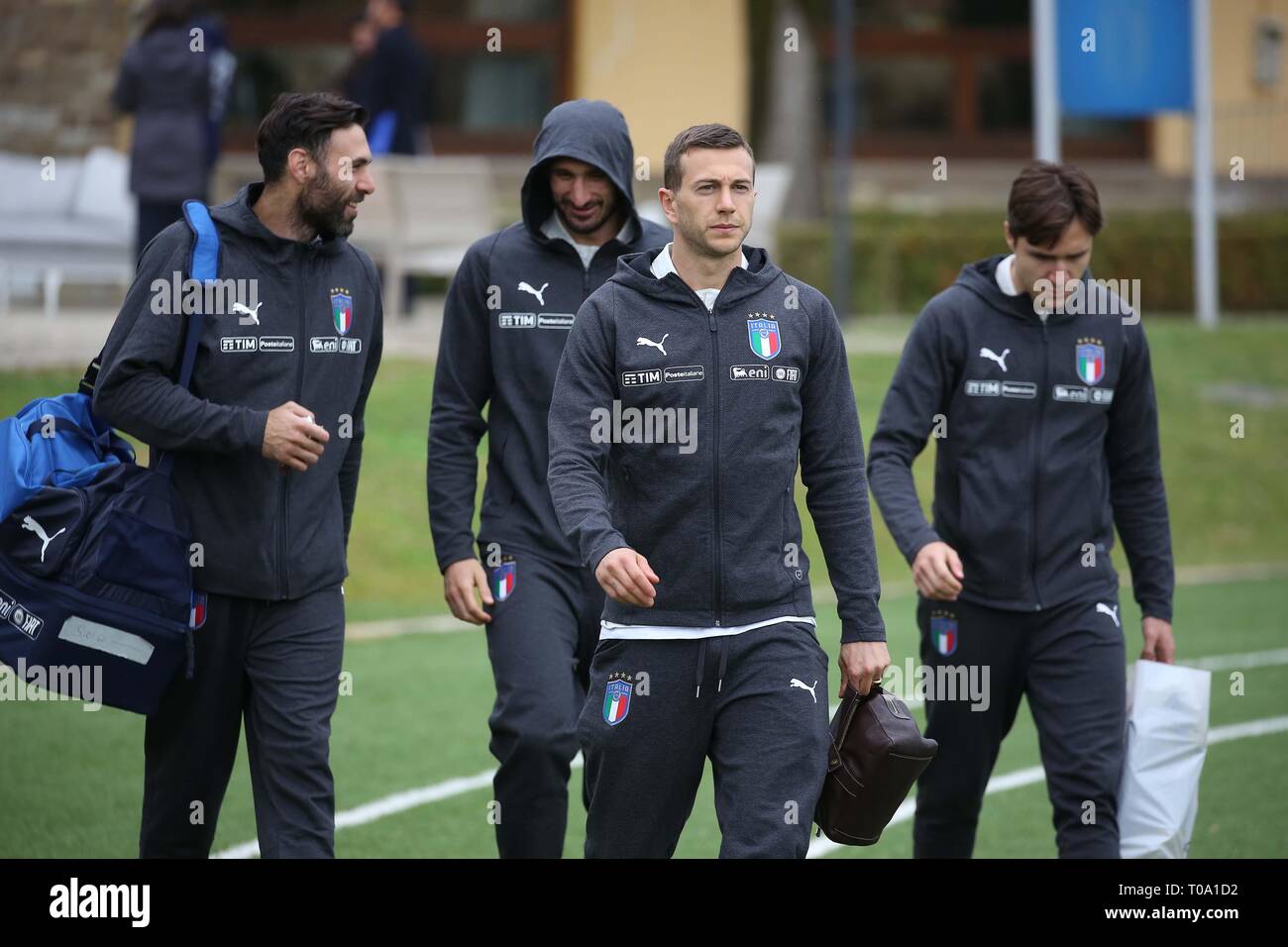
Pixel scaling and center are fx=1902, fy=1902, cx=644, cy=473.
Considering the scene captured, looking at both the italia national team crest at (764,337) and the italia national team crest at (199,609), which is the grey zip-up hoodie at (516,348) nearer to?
the italia national team crest at (199,609)

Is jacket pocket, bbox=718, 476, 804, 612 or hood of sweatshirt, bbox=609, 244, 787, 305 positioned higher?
hood of sweatshirt, bbox=609, 244, 787, 305

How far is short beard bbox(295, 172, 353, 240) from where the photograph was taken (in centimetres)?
569

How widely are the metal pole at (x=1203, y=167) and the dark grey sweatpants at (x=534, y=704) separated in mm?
14579

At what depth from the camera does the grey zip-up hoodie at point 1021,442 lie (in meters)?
6.32

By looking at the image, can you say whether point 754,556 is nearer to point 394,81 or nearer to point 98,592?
point 98,592

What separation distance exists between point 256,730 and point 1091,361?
297cm

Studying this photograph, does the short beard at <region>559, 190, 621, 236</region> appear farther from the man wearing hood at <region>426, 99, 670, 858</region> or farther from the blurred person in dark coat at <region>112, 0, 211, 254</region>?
the blurred person in dark coat at <region>112, 0, 211, 254</region>

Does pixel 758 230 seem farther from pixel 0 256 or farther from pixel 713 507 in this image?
pixel 713 507

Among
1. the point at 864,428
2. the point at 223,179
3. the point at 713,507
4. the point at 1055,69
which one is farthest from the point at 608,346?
the point at 223,179

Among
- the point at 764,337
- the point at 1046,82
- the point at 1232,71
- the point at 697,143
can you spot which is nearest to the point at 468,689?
the point at 764,337

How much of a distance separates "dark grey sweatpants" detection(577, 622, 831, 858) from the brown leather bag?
142mm

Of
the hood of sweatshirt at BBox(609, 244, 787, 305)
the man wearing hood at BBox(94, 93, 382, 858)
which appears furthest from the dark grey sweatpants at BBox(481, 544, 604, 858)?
the hood of sweatshirt at BBox(609, 244, 787, 305)

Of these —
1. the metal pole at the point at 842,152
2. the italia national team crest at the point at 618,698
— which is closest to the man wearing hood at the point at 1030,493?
the italia national team crest at the point at 618,698
